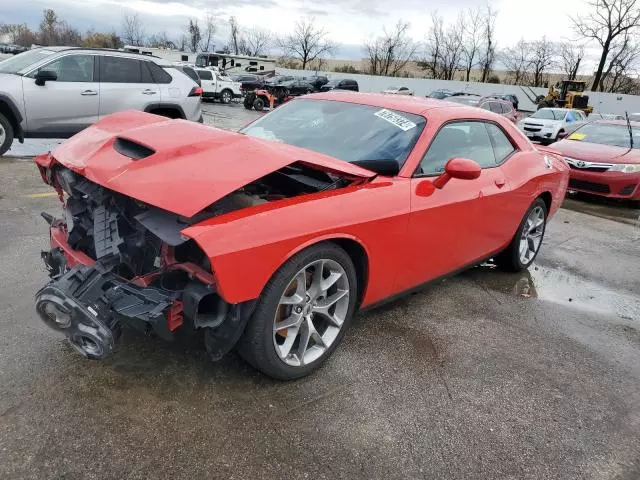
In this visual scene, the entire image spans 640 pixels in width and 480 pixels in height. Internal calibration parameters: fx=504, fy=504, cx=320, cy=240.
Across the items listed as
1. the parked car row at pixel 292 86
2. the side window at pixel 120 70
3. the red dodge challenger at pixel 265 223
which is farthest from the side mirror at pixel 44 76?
the parked car row at pixel 292 86

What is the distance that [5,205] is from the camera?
17.6 feet

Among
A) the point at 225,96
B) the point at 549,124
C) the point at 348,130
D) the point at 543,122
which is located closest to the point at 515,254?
the point at 348,130

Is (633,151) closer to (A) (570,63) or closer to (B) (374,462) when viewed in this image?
(B) (374,462)

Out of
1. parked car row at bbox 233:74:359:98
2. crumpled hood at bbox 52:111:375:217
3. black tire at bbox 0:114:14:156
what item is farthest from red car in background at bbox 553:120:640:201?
parked car row at bbox 233:74:359:98

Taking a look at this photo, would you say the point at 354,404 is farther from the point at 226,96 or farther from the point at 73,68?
the point at 226,96

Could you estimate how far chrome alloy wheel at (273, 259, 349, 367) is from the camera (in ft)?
8.54

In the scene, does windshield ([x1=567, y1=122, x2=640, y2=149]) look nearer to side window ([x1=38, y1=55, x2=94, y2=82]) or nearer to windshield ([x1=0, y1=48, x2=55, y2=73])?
side window ([x1=38, y1=55, x2=94, y2=82])

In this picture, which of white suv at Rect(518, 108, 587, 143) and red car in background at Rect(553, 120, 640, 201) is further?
white suv at Rect(518, 108, 587, 143)

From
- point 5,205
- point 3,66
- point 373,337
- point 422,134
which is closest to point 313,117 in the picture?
point 422,134

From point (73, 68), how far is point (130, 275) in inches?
281

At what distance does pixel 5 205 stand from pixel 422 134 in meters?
4.52

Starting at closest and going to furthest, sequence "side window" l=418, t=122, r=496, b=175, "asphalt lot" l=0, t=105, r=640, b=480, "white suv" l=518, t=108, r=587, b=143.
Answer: "asphalt lot" l=0, t=105, r=640, b=480 < "side window" l=418, t=122, r=496, b=175 < "white suv" l=518, t=108, r=587, b=143

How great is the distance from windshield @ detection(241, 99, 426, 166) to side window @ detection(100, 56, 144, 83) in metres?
5.96

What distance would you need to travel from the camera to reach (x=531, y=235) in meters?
4.85
